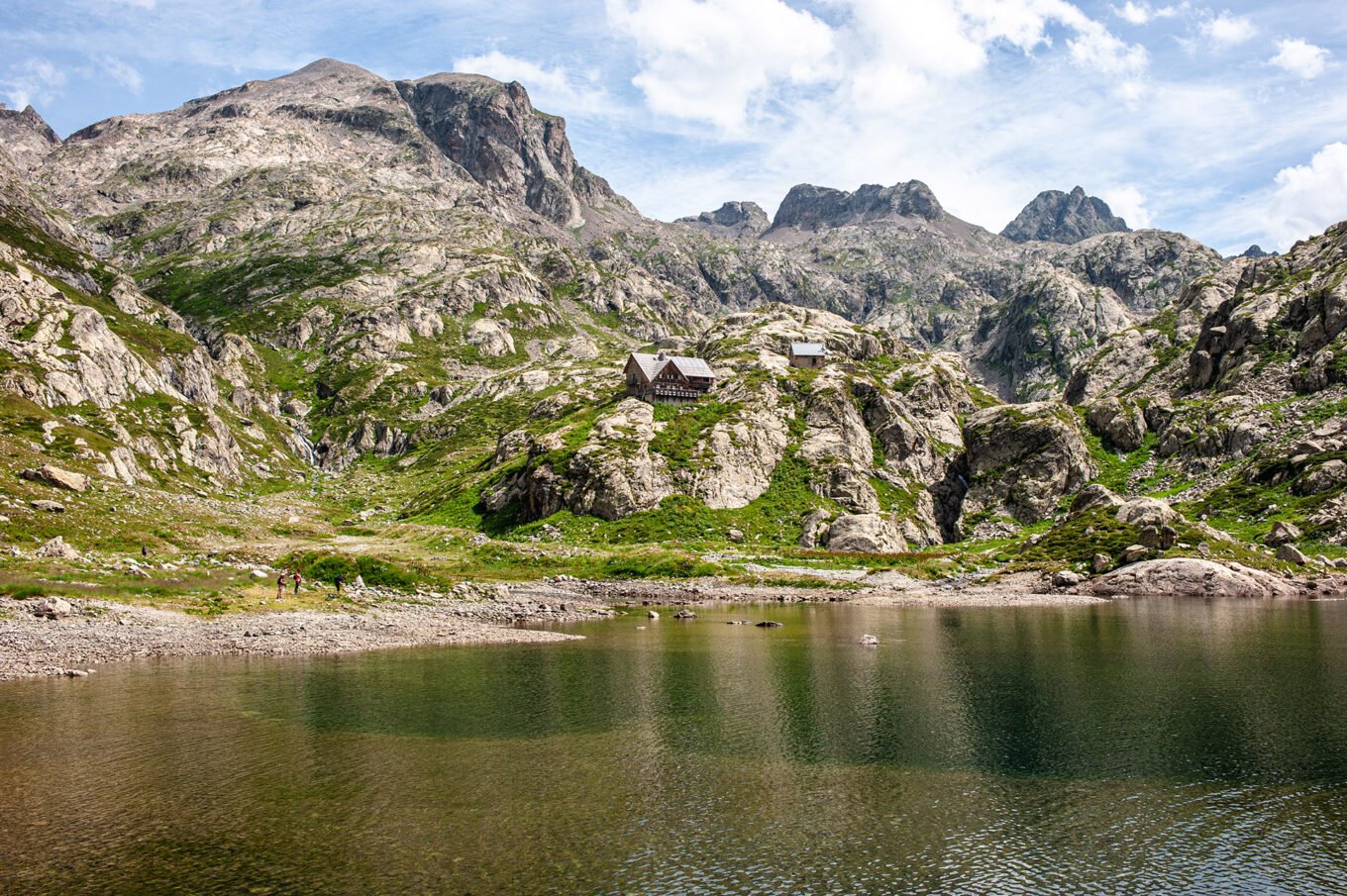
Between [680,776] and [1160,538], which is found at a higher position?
[1160,538]

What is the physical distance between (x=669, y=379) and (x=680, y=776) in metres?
143

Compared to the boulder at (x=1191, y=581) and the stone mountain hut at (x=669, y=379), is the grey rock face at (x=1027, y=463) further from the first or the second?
the stone mountain hut at (x=669, y=379)

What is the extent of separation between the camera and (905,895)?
20.9 meters

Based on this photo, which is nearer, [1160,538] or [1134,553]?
[1134,553]

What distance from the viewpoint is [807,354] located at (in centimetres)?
18862

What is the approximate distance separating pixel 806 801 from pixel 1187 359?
203 meters

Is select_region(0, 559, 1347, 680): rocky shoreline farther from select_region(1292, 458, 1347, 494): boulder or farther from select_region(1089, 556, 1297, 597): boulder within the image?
select_region(1292, 458, 1347, 494): boulder

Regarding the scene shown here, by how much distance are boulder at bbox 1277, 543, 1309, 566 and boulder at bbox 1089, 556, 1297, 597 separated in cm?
816

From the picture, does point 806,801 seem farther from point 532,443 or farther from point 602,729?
point 532,443

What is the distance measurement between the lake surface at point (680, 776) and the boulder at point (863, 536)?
67.9m

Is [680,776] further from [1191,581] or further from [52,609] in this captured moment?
[1191,581]

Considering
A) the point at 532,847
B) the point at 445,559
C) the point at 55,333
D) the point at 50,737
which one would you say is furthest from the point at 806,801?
the point at 55,333

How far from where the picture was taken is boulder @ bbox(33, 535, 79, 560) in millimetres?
65312

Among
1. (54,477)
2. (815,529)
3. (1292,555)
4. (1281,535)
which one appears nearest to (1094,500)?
(1281,535)
